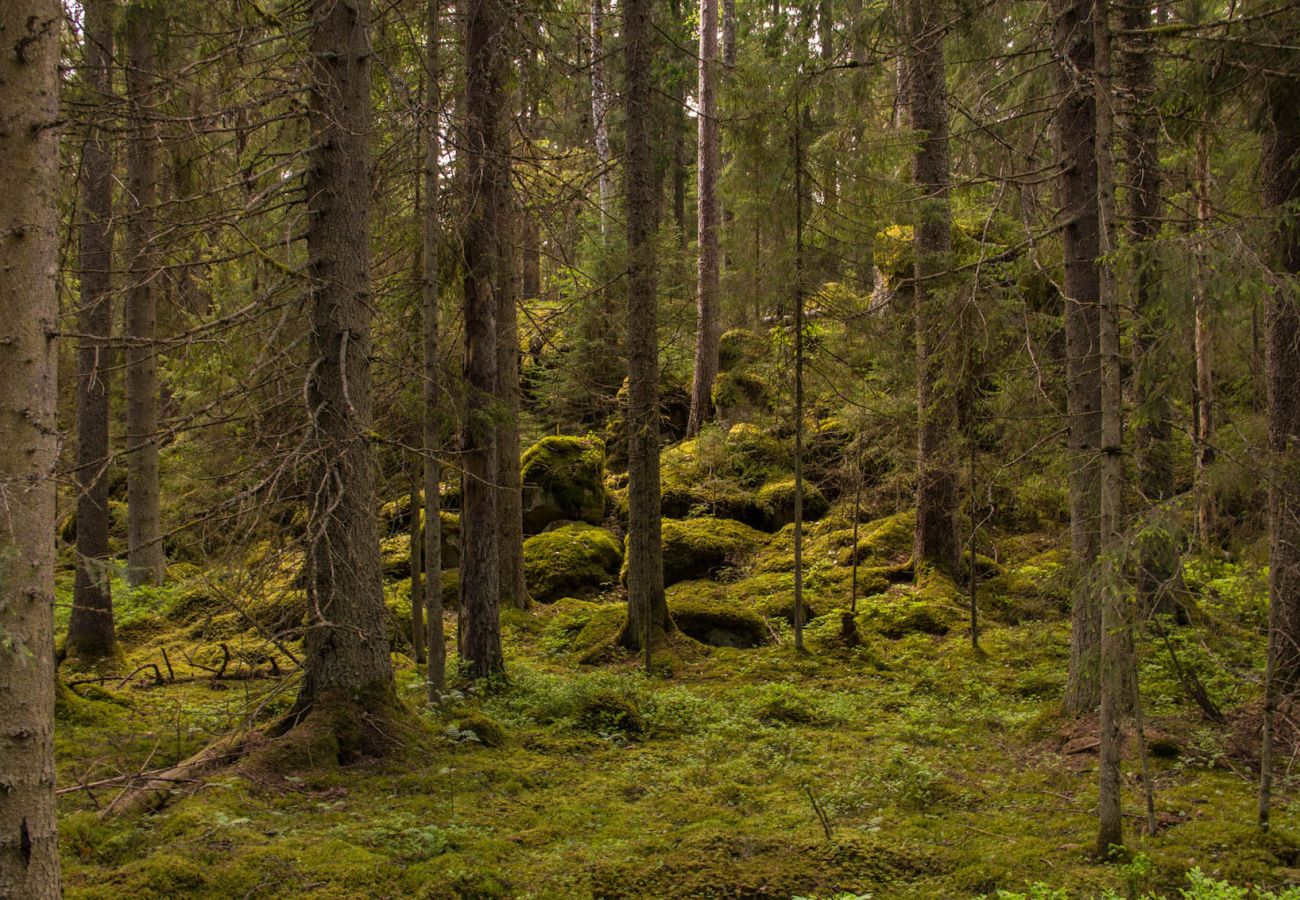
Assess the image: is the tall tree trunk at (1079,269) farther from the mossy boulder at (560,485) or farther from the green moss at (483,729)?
the mossy boulder at (560,485)

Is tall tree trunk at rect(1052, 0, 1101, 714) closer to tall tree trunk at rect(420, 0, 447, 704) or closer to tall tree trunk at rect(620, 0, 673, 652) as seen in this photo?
tall tree trunk at rect(620, 0, 673, 652)

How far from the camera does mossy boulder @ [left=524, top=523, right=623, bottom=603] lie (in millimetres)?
15422

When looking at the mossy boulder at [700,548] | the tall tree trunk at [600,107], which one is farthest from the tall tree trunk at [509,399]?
the mossy boulder at [700,548]

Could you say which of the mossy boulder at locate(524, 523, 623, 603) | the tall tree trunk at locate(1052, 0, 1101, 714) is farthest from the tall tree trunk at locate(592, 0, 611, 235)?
the mossy boulder at locate(524, 523, 623, 603)

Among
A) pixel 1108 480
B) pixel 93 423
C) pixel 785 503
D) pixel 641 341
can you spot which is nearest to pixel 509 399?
pixel 641 341

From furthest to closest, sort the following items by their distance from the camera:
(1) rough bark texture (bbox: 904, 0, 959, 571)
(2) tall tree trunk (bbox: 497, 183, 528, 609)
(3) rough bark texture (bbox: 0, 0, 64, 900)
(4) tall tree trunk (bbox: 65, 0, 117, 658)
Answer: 1. (1) rough bark texture (bbox: 904, 0, 959, 571)
2. (2) tall tree trunk (bbox: 497, 183, 528, 609)
3. (4) tall tree trunk (bbox: 65, 0, 117, 658)
4. (3) rough bark texture (bbox: 0, 0, 64, 900)

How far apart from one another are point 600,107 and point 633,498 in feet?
24.1

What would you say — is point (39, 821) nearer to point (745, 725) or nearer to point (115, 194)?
point (745, 725)

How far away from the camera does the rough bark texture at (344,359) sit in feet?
23.2

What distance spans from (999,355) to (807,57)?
5.27 m

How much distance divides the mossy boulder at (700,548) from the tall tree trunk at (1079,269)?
818 cm

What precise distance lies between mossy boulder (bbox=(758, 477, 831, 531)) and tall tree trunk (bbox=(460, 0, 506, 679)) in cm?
824

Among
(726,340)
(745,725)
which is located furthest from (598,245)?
(745,725)

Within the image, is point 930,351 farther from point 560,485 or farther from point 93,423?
point 93,423
